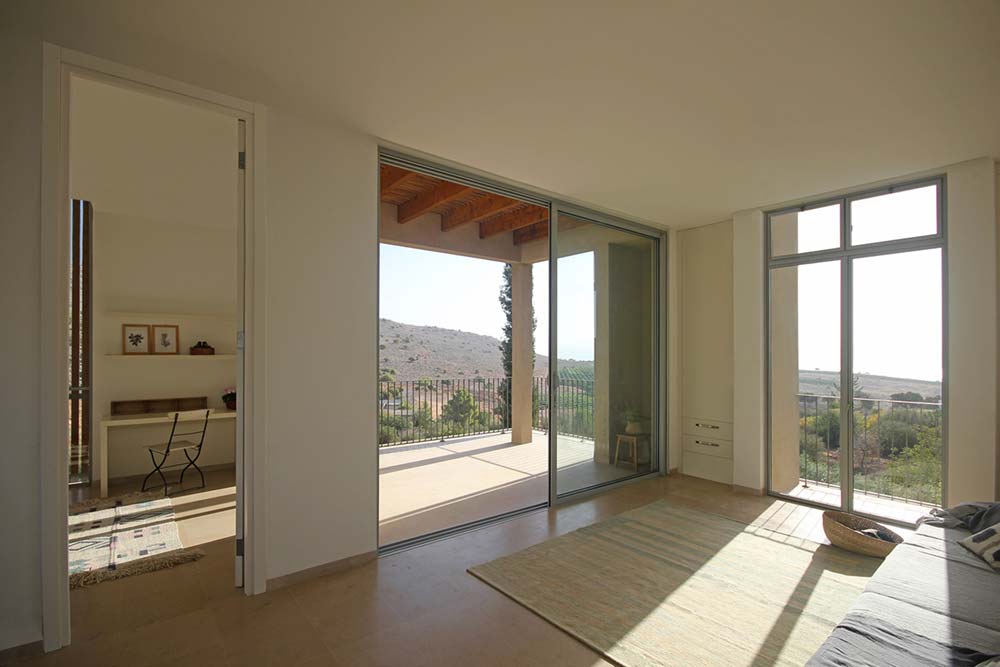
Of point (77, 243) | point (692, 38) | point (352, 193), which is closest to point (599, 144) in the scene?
point (692, 38)

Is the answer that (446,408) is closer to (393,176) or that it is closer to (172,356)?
(172,356)

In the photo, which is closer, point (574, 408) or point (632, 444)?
point (574, 408)

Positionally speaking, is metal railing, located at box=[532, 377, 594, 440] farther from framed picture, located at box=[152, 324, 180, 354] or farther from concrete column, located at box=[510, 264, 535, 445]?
framed picture, located at box=[152, 324, 180, 354]

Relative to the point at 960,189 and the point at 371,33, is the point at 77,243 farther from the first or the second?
the point at 960,189

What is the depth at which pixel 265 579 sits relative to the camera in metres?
2.76

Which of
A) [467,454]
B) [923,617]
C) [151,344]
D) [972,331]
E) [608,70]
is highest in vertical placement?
[608,70]

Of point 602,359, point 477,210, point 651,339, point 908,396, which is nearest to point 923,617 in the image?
point 908,396

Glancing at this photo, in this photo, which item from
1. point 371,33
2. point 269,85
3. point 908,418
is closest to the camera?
point 371,33

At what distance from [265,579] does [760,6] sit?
3585mm

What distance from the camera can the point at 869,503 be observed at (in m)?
4.11

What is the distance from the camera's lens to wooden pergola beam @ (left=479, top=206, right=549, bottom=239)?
5676 millimetres

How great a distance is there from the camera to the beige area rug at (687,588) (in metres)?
2.29

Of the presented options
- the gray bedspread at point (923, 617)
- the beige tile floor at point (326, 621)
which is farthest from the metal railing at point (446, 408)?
the gray bedspread at point (923, 617)

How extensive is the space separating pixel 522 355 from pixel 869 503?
4.44 m
